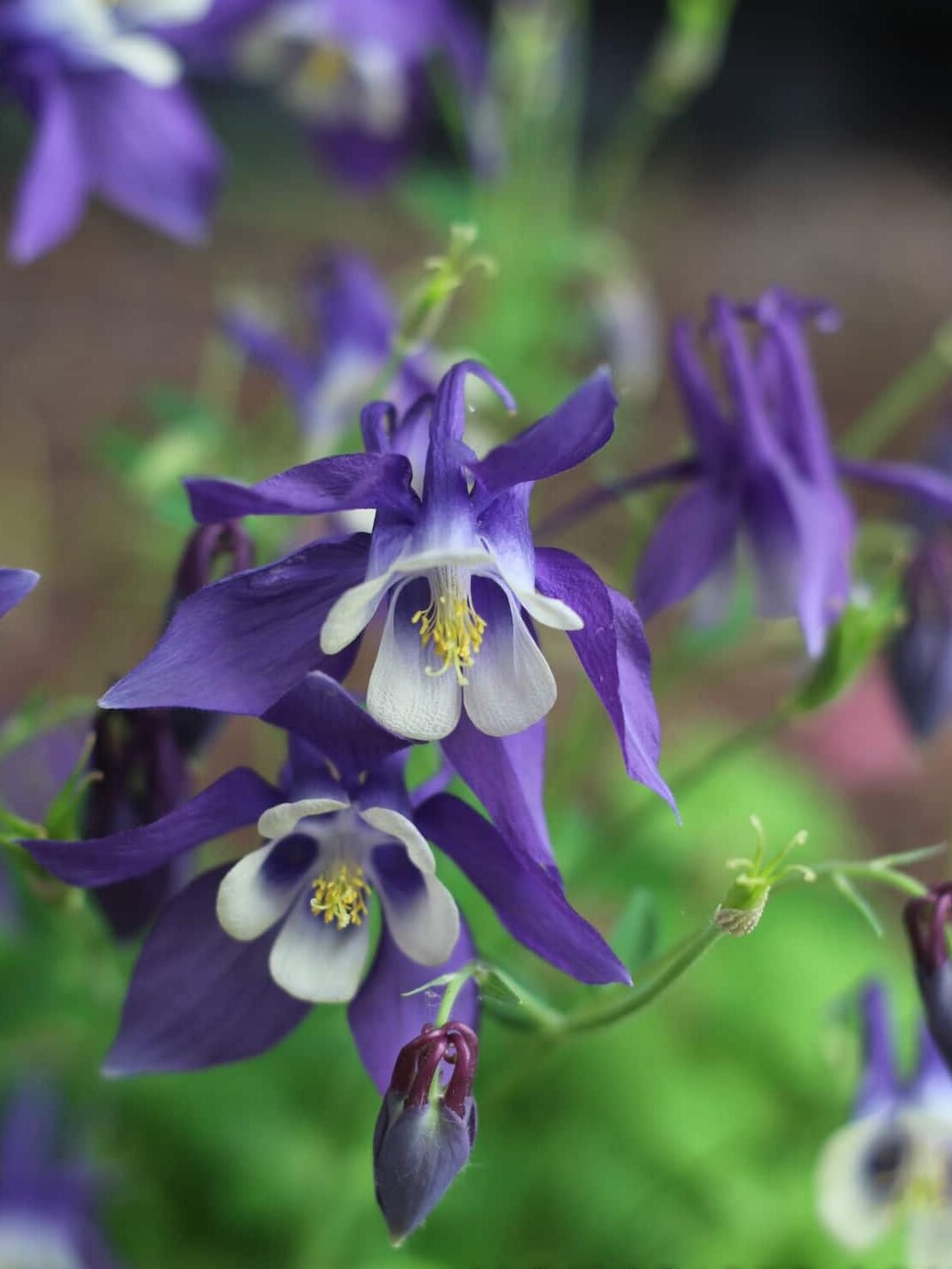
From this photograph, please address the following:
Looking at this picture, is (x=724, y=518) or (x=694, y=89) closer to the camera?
(x=724, y=518)

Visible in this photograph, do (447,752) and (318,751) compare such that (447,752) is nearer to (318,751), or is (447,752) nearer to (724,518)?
(318,751)

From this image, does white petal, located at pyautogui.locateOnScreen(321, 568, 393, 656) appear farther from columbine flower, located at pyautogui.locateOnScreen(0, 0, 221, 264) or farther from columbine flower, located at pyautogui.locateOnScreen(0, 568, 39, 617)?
columbine flower, located at pyautogui.locateOnScreen(0, 0, 221, 264)

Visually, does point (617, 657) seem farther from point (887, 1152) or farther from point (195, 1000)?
point (887, 1152)

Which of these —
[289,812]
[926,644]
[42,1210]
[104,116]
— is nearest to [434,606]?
[289,812]

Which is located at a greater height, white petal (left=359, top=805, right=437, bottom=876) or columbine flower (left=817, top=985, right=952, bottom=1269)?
white petal (left=359, top=805, right=437, bottom=876)

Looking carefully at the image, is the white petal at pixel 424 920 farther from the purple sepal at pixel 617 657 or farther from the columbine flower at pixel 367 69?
the columbine flower at pixel 367 69

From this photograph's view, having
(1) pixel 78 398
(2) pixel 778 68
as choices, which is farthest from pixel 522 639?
(2) pixel 778 68

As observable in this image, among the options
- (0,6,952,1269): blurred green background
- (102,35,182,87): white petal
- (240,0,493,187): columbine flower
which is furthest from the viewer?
(240,0,493,187): columbine flower

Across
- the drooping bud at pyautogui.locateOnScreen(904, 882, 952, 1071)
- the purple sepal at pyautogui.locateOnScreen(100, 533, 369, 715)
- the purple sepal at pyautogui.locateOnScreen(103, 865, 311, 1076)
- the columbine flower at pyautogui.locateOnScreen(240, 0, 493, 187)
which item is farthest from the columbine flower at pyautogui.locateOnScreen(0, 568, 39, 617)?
the columbine flower at pyautogui.locateOnScreen(240, 0, 493, 187)
